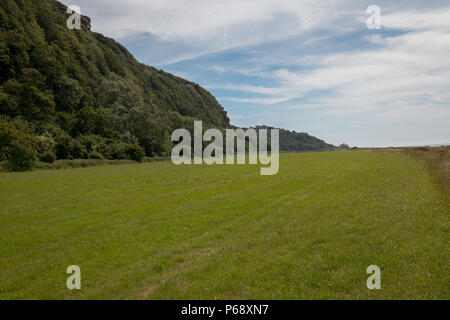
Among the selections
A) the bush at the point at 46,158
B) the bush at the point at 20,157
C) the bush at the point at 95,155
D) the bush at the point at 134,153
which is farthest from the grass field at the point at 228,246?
the bush at the point at 134,153

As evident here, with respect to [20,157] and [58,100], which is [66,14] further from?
[20,157]

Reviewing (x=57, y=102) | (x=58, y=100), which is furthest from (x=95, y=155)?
(x=58, y=100)

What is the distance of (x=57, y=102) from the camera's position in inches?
3366

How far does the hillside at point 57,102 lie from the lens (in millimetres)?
58750

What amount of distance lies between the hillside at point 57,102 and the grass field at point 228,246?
38020mm

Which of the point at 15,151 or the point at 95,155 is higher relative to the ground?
the point at 15,151

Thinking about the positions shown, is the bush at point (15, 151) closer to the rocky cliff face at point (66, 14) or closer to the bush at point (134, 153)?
the bush at point (134, 153)

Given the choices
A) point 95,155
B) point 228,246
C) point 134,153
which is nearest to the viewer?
point 228,246

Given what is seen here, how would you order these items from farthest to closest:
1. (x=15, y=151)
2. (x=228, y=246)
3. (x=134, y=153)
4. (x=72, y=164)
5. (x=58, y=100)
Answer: (x=58, y=100)
(x=134, y=153)
(x=72, y=164)
(x=15, y=151)
(x=228, y=246)

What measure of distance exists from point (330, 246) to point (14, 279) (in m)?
9.86

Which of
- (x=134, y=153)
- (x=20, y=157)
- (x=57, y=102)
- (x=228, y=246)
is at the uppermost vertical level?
(x=57, y=102)

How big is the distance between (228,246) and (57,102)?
91917 mm
